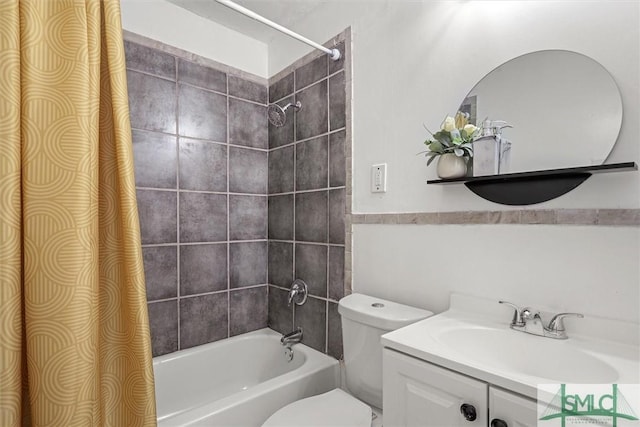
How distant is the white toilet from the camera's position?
124 centimetres

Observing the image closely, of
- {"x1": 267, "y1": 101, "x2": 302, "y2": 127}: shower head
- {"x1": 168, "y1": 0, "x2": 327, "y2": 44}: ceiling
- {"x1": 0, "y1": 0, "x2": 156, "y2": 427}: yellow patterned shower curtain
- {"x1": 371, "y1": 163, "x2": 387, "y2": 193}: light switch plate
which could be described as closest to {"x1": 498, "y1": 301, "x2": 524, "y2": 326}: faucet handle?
{"x1": 371, "y1": 163, "x2": 387, "y2": 193}: light switch plate

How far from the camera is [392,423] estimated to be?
0.98 m

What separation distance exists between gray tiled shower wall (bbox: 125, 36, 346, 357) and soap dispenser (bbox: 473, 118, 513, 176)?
2.37 feet

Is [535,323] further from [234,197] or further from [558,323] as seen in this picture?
[234,197]

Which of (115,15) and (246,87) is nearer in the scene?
(115,15)

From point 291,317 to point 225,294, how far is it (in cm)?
43

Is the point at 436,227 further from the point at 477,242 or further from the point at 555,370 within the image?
the point at 555,370

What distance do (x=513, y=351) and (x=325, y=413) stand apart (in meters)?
0.71

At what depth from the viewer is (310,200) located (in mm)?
1913

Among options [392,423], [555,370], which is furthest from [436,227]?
[392,423]

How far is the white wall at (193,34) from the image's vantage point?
1778 mm

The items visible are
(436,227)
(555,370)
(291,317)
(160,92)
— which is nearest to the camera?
(555,370)

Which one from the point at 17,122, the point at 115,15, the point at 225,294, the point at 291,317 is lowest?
the point at 291,317

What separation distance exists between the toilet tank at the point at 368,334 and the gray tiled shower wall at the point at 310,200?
1.04ft
